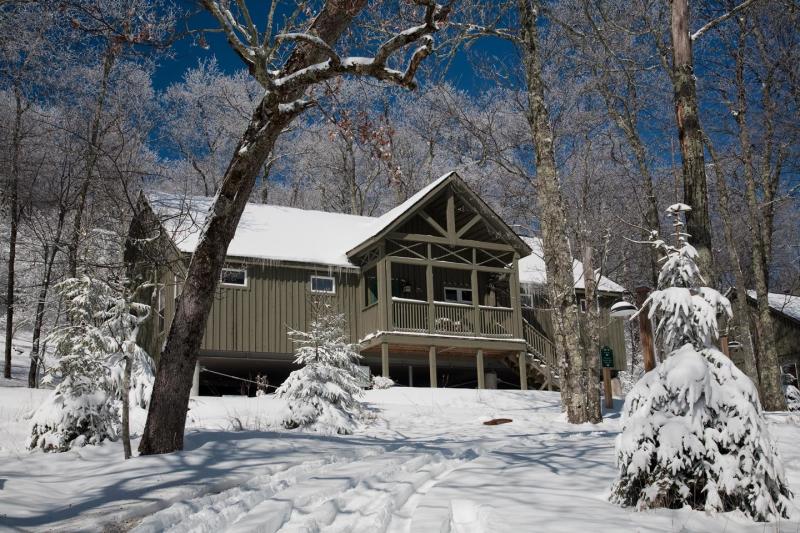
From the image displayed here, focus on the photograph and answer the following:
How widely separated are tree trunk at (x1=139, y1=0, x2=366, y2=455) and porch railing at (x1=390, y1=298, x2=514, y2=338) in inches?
555

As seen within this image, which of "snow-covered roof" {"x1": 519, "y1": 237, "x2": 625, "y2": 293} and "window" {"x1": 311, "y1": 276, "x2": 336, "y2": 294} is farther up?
"snow-covered roof" {"x1": 519, "y1": 237, "x2": 625, "y2": 293}

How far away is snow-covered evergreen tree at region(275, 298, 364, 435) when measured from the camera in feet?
45.5

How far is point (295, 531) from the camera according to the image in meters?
4.85

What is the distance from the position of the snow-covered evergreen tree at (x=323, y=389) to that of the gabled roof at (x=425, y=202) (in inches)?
276

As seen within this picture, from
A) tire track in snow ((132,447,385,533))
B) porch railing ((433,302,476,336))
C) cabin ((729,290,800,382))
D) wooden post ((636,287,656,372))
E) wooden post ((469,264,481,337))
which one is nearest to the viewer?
tire track in snow ((132,447,385,533))

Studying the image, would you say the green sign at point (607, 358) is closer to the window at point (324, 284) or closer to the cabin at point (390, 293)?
the cabin at point (390, 293)

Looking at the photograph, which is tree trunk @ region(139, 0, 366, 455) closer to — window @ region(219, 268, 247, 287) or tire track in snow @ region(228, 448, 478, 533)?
tire track in snow @ region(228, 448, 478, 533)

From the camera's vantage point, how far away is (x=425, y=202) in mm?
22734

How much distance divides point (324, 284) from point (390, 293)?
8.63ft

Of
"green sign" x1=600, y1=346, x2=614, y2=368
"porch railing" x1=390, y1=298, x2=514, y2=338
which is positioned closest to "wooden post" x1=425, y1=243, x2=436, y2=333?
"porch railing" x1=390, y1=298, x2=514, y2=338

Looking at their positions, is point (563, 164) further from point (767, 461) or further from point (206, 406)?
point (767, 461)

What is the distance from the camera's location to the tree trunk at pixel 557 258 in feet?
45.2

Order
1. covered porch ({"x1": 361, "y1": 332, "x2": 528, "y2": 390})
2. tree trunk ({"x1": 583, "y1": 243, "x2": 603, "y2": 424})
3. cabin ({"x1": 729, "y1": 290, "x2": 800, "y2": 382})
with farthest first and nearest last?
→ cabin ({"x1": 729, "y1": 290, "x2": 800, "y2": 382}), covered porch ({"x1": 361, "y1": 332, "x2": 528, "y2": 390}), tree trunk ({"x1": 583, "y1": 243, "x2": 603, "y2": 424})

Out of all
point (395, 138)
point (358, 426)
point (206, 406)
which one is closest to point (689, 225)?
point (358, 426)
